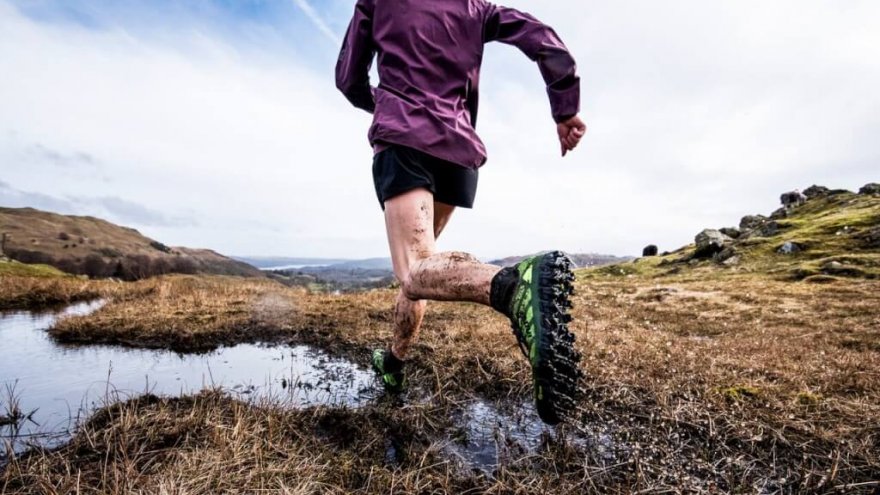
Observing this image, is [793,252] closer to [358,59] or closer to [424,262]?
[358,59]

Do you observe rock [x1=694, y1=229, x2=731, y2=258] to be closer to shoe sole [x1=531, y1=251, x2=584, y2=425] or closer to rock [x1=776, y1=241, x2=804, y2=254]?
rock [x1=776, y1=241, x2=804, y2=254]

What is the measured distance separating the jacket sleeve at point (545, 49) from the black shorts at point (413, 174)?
73cm

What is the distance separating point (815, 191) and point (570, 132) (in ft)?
332

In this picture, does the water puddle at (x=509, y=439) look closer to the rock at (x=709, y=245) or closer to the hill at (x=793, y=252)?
the hill at (x=793, y=252)

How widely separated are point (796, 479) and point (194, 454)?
9.91ft

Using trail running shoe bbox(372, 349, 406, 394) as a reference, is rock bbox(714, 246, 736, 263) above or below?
above

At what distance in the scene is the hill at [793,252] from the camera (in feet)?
110

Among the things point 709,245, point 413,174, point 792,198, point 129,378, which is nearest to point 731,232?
point 709,245

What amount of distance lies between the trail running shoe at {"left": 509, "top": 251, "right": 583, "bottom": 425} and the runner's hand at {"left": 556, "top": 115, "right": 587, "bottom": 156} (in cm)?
126

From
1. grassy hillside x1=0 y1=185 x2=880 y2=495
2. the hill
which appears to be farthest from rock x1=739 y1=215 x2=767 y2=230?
grassy hillside x1=0 y1=185 x2=880 y2=495

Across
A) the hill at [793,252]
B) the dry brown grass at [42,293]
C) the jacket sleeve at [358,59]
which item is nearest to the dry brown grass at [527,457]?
the jacket sleeve at [358,59]

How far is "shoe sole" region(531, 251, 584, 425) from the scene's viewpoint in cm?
184

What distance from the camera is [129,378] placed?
12.8 feet

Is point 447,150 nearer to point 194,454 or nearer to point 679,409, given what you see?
point 194,454
